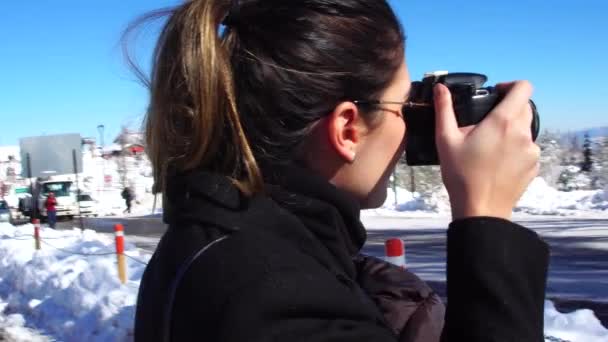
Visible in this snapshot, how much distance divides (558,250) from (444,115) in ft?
42.3

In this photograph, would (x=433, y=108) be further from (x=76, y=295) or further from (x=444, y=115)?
(x=76, y=295)

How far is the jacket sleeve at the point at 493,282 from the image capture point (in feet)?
3.38

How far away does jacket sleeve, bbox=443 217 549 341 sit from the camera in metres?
1.03

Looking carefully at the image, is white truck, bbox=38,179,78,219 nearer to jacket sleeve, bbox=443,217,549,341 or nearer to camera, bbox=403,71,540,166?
camera, bbox=403,71,540,166

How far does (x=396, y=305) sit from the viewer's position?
1.32 metres

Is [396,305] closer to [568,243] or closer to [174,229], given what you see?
[174,229]

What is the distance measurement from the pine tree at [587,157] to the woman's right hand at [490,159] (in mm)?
40136

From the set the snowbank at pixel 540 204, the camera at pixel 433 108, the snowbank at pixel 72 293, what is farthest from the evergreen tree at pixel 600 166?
the camera at pixel 433 108

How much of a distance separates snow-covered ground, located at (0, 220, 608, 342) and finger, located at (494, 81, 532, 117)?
3.59 metres

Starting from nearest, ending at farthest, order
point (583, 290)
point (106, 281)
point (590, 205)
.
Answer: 1. point (106, 281)
2. point (583, 290)
3. point (590, 205)

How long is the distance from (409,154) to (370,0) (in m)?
0.31

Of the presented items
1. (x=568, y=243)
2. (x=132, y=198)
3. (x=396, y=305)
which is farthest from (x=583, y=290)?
(x=132, y=198)

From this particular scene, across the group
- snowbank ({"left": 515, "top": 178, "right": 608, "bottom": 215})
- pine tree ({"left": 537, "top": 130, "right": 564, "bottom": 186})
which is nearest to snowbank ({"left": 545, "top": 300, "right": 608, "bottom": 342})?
snowbank ({"left": 515, "top": 178, "right": 608, "bottom": 215})

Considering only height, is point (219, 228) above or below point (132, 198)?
above
